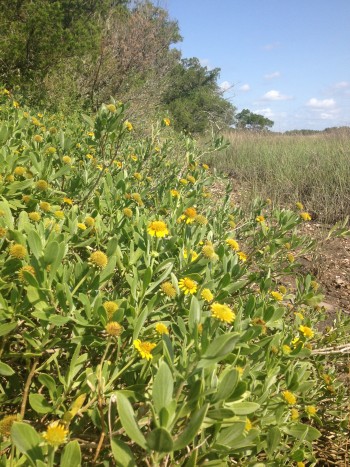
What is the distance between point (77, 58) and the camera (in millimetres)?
8703

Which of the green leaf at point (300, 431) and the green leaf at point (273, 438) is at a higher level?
the green leaf at point (273, 438)

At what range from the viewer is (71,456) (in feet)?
2.34

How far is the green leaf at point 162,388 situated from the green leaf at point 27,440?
24 centimetres

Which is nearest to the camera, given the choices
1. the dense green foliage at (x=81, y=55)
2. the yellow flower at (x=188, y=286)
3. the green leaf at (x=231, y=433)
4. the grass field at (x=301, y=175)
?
the green leaf at (x=231, y=433)

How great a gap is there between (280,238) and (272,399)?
128cm

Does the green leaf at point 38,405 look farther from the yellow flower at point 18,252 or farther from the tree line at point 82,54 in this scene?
the tree line at point 82,54

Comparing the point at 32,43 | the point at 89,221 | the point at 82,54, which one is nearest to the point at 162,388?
the point at 89,221

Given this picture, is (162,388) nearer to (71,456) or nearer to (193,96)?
(71,456)

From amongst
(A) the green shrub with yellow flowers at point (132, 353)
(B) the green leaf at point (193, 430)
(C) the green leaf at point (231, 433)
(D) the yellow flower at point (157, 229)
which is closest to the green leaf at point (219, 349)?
(A) the green shrub with yellow flowers at point (132, 353)

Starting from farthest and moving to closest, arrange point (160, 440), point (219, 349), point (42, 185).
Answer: point (42, 185)
point (219, 349)
point (160, 440)

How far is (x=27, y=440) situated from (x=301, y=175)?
307 inches

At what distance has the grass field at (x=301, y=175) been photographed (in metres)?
6.54

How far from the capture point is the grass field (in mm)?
6539

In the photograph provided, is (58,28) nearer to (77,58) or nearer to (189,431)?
(77,58)
